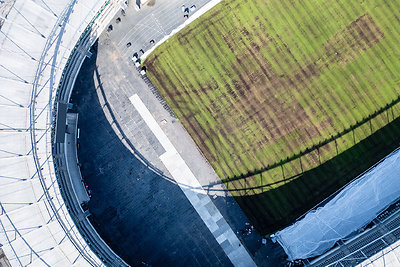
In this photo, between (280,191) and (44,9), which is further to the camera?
(280,191)

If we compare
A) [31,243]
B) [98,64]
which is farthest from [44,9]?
[31,243]

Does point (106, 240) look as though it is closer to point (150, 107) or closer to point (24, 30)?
point (150, 107)

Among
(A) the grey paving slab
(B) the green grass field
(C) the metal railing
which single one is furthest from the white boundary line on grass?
(C) the metal railing

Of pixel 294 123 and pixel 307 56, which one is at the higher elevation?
pixel 307 56

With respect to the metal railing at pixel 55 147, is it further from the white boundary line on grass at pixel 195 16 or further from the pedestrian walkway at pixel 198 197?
the pedestrian walkway at pixel 198 197

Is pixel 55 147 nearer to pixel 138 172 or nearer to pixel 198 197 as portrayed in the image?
pixel 138 172

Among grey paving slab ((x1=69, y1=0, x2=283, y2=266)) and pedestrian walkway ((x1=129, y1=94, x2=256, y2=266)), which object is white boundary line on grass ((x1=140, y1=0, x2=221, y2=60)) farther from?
pedestrian walkway ((x1=129, y1=94, x2=256, y2=266))

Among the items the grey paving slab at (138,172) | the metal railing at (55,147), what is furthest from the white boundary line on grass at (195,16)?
the metal railing at (55,147)

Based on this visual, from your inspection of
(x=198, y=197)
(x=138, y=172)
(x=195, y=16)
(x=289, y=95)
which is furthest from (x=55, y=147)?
(x=289, y=95)
